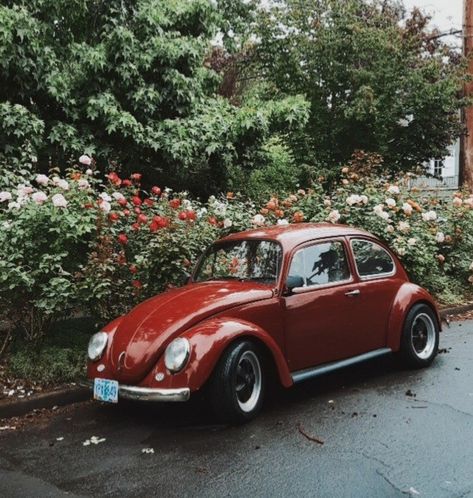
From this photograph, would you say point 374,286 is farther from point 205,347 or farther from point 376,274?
point 205,347

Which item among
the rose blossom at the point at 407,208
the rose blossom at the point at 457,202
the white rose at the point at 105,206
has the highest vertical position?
the rose blossom at the point at 457,202

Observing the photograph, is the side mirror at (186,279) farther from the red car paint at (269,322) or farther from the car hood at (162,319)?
the car hood at (162,319)

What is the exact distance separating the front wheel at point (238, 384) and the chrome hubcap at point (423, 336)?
220 cm

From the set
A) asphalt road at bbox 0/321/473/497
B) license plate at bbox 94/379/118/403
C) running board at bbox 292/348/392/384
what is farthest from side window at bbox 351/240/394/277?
license plate at bbox 94/379/118/403

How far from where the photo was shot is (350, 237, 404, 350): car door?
5988mm

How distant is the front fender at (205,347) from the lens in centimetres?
459

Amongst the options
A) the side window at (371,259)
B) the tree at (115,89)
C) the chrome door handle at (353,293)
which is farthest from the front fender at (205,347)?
the tree at (115,89)

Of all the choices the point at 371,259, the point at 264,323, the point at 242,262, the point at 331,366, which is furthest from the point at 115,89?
the point at 331,366

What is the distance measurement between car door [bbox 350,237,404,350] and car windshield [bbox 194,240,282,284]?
0.98m

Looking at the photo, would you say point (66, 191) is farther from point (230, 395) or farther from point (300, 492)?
point (300, 492)

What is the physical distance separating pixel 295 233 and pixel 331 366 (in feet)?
4.23

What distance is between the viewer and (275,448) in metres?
4.36

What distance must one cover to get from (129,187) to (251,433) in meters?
3.99

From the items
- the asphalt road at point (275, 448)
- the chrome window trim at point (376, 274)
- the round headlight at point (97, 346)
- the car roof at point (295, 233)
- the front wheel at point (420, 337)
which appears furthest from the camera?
the front wheel at point (420, 337)
